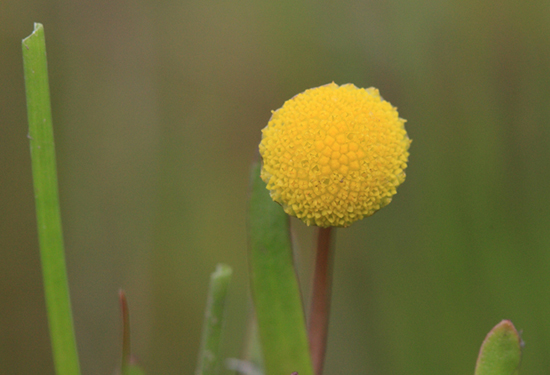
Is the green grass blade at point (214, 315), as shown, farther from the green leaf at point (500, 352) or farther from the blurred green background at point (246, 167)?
the blurred green background at point (246, 167)

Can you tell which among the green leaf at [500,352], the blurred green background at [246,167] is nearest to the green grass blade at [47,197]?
the green leaf at [500,352]

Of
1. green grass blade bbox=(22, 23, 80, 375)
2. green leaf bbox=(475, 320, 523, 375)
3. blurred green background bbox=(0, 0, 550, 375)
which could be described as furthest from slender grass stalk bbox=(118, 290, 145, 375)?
blurred green background bbox=(0, 0, 550, 375)

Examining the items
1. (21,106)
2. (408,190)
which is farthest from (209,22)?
(408,190)

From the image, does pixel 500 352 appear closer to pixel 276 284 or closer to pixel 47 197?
pixel 276 284

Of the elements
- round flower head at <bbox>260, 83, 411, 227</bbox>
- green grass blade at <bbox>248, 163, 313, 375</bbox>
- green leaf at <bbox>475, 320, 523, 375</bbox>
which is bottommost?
green leaf at <bbox>475, 320, 523, 375</bbox>

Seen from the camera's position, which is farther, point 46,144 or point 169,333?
point 169,333

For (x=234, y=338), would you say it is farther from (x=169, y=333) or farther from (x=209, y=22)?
(x=209, y=22)

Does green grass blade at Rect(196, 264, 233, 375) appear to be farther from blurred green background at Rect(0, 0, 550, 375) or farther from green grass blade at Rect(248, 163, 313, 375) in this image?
blurred green background at Rect(0, 0, 550, 375)
